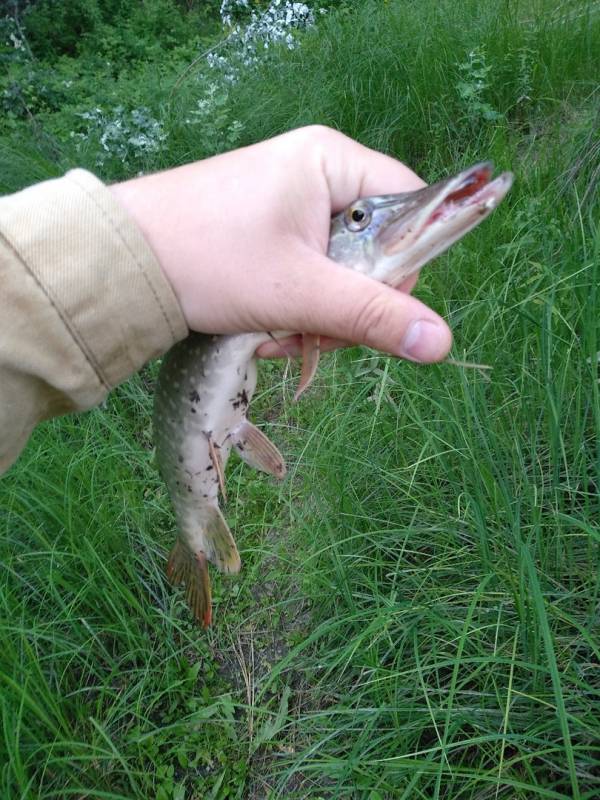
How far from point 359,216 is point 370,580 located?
1.04m

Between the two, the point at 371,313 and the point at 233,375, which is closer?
the point at 371,313

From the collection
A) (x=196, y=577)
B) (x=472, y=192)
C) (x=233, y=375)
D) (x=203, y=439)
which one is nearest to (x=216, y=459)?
(x=203, y=439)

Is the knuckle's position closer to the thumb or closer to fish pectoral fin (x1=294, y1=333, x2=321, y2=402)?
the thumb

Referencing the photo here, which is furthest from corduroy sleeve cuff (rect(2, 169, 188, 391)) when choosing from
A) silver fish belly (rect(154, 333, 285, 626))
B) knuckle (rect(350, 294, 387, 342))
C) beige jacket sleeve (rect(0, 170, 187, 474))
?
knuckle (rect(350, 294, 387, 342))

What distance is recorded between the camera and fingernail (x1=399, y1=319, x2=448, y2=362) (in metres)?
1.17

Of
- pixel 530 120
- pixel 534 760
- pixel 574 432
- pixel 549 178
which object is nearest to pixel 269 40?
pixel 530 120

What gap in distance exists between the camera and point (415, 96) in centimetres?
375

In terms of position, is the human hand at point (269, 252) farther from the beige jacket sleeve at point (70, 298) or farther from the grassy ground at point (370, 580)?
the grassy ground at point (370, 580)

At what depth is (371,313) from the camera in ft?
3.88

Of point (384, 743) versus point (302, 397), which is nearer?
point (384, 743)

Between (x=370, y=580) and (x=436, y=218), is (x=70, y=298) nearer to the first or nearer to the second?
(x=436, y=218)

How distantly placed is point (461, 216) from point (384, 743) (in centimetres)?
127

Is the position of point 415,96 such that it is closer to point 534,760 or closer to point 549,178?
point 549,178

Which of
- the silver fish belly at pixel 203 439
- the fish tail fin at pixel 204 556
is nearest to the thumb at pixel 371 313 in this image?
the silver fish belly at pixel 203 439
